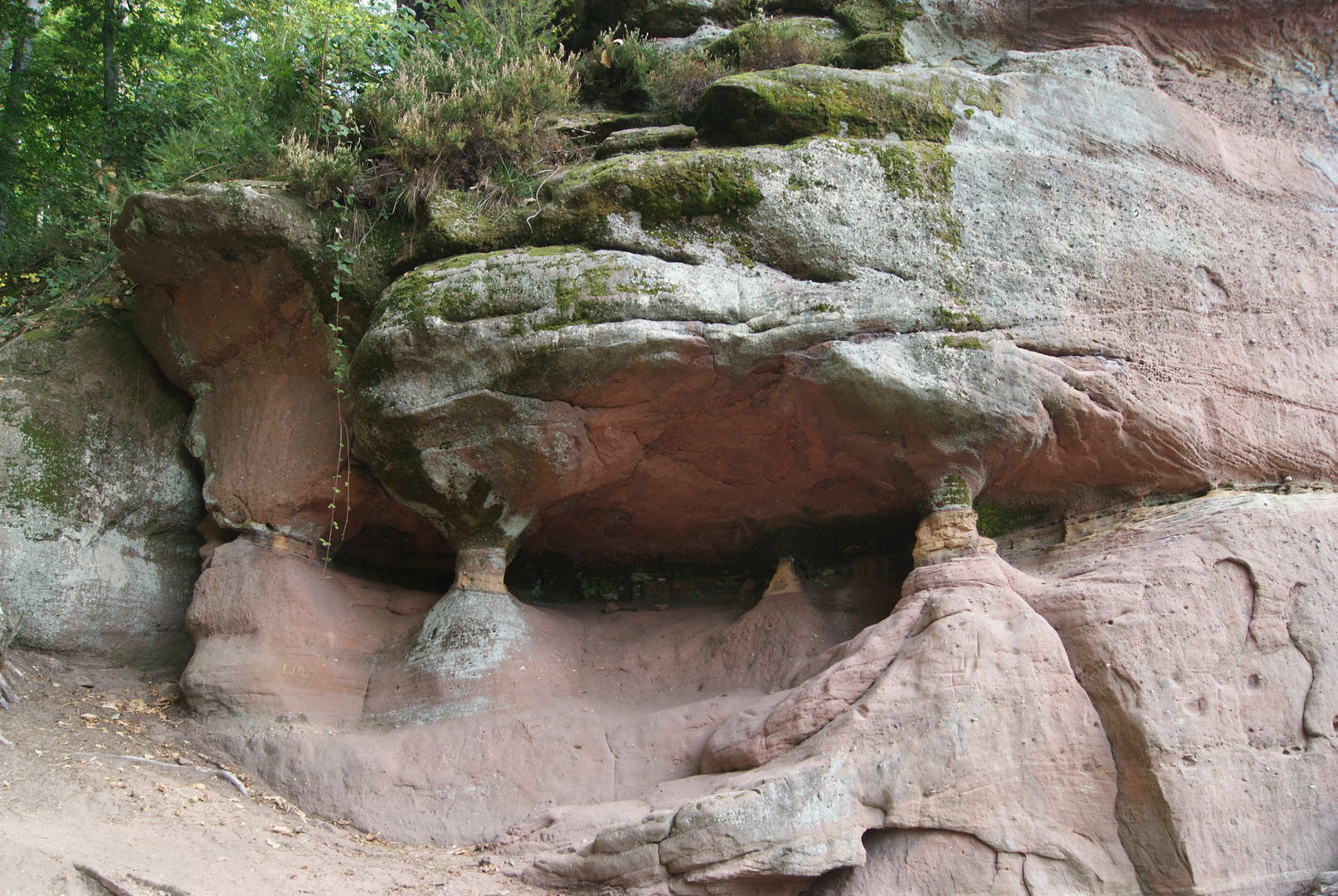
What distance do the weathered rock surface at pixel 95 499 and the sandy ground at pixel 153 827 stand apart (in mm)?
460

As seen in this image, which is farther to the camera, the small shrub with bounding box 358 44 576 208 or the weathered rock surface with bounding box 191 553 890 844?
the small shrub with bounding box 358 44 576 208

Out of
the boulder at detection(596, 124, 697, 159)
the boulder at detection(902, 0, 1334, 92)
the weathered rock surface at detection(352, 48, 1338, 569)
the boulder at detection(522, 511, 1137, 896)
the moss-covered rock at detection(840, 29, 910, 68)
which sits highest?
the boulder at detection(902, 0, 1334, 92)

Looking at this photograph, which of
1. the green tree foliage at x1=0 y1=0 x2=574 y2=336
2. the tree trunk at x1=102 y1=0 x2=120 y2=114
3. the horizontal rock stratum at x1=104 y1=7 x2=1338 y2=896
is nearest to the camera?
the horizontal rock stratum at x1=104 y1=7 x2=1338 y2=896

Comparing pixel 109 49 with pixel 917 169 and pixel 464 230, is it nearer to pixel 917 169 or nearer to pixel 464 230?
pixel 464 230

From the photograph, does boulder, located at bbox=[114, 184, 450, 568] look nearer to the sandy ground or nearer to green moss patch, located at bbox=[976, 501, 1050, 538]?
the sandy ground

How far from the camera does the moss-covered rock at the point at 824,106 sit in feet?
18.4

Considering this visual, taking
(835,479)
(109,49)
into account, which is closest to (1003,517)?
(835,479)

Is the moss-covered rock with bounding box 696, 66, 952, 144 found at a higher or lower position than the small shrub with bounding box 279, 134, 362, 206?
higher

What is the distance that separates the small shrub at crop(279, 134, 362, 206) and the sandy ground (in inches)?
128

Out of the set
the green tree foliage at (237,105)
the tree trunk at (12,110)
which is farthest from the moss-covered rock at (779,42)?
the tree trunk at (12,110)

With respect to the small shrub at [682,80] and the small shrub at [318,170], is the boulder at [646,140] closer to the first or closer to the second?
the small shrub at [682,80]

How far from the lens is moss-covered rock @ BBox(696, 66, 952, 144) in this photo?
5.61 metres

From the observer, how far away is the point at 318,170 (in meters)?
5.66

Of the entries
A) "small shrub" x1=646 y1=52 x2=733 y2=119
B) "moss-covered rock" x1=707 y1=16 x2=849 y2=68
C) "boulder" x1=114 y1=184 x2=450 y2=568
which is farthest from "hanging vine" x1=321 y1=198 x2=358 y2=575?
"moss-covered rock" x1=707 y1=16 x2=849 y2=68
